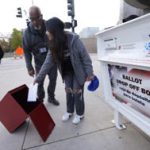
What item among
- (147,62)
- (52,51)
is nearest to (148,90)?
(147,62)

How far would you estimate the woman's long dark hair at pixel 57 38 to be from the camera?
1.89 m

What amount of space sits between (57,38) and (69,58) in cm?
30

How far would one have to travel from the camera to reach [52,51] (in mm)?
2068

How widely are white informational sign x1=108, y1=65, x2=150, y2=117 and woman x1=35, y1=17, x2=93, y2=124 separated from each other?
36cm

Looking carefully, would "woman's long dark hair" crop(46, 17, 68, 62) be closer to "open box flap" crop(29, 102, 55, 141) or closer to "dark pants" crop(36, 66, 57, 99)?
"open box flap" crop(29, 102, 55, 141)

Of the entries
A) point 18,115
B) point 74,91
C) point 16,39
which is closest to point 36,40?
point 74,91

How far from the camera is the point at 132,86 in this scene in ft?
5.43

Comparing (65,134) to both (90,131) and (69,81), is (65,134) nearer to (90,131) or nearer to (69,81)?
(90,131)

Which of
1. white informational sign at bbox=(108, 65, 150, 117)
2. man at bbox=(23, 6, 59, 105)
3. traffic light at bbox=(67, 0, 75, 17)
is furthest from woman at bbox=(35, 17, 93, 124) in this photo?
traffic light at bbox=(67, 0, 75, 17)

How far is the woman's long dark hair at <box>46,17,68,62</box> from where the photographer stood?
189 cm

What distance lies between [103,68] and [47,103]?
1631 mm

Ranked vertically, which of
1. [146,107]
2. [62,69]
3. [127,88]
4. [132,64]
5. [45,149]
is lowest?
[45,149]

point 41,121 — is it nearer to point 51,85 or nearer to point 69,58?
point 69,58

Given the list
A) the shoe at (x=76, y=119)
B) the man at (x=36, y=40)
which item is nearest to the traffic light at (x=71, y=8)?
the man at (x=36, y=40)
